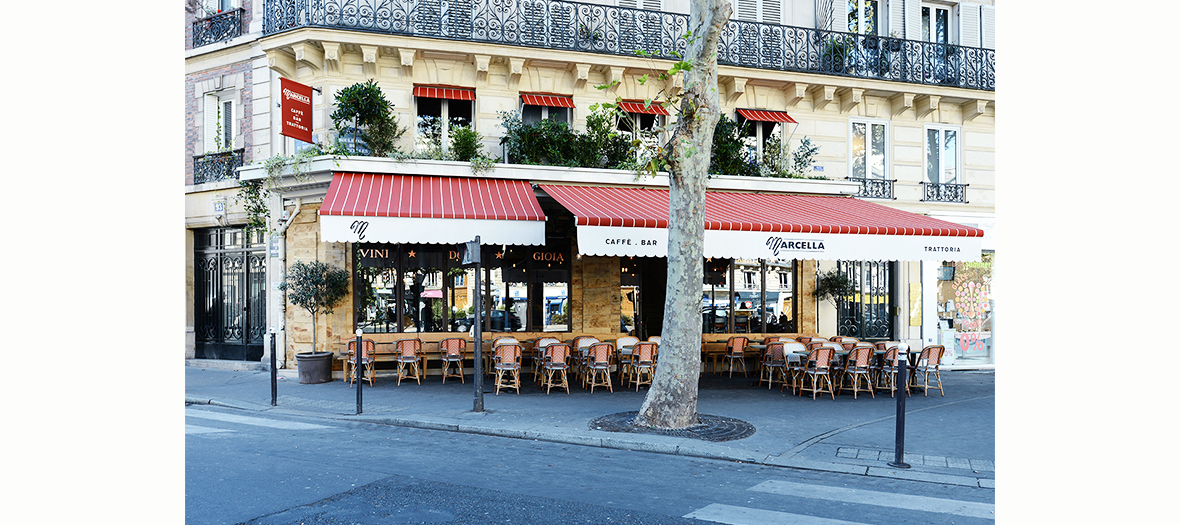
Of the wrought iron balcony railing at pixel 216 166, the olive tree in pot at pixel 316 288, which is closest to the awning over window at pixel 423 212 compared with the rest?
the olive tree in pot at pixel 316 288

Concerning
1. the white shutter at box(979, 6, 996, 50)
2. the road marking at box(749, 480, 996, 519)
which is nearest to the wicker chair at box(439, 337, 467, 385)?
the road marking at box(749, 480, 996, 519)

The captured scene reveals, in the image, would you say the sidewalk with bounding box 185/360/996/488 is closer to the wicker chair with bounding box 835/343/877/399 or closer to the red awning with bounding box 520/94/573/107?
the wicker chair with bounding box 835/343/877/399

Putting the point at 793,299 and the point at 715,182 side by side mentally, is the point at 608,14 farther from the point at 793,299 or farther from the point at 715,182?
the point at 793,299

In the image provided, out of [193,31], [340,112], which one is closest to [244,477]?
[340,112]

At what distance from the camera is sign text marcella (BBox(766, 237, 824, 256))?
1202cm

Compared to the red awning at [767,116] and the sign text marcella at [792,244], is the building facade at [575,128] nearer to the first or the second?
the red awning at [767,116]

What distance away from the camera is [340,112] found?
13445 millimetres

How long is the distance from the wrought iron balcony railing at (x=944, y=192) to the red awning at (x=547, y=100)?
8195mm

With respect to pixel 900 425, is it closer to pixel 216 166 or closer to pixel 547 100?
pixel 547 100

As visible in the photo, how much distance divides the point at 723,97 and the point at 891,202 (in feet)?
14.5

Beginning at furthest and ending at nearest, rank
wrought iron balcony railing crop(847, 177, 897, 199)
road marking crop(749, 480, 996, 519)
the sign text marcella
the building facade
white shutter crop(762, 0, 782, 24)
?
wrought iron balcony railing crop(847, 177, 897, 199) → white shutter crop(762, 0, 782, 24) → the building facade → the sign text marcella → road marking crop(749, 480, 996, 519)

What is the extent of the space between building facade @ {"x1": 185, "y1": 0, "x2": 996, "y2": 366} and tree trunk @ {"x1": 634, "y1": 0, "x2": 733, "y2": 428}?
3.81 metres

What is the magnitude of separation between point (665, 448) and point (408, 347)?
642 cm

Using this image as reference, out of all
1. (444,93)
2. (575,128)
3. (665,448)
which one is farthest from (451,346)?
(665,448)
